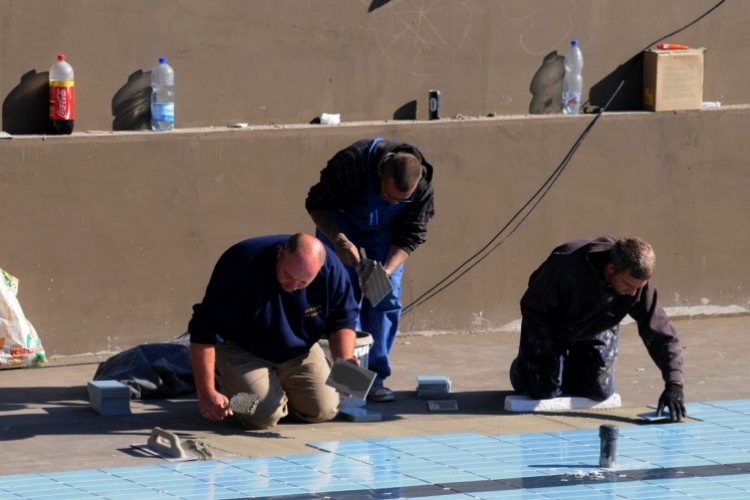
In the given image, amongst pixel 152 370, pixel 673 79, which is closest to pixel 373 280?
pixel 152 370

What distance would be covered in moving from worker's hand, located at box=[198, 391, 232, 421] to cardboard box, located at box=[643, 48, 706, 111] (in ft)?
13.3

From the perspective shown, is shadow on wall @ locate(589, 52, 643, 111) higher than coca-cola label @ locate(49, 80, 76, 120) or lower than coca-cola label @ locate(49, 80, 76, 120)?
higher

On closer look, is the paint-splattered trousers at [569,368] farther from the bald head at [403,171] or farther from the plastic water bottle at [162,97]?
the plastic water bottle at [162,97]

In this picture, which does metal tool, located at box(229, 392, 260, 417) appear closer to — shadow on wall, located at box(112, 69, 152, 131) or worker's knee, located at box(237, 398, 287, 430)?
worker's knee, located at box(237, 398, 287, 430)

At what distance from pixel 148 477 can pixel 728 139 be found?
195 inches

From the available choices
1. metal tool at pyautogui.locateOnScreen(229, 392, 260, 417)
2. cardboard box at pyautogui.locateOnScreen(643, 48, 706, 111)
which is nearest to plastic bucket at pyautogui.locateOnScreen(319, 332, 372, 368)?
metal tool at pyautogui.locateOnScreen(229, 392, 260, 417)

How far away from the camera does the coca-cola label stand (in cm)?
732

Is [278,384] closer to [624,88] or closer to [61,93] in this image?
[61,93]

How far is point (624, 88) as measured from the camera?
8.79 meters

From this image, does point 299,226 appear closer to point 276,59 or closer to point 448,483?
point 276,59

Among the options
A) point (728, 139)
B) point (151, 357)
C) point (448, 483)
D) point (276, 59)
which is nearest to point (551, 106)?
point (728, 139)

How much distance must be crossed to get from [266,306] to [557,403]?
5.41ft

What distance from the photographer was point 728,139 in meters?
8.82

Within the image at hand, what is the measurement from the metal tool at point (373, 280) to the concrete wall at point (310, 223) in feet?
4.37
